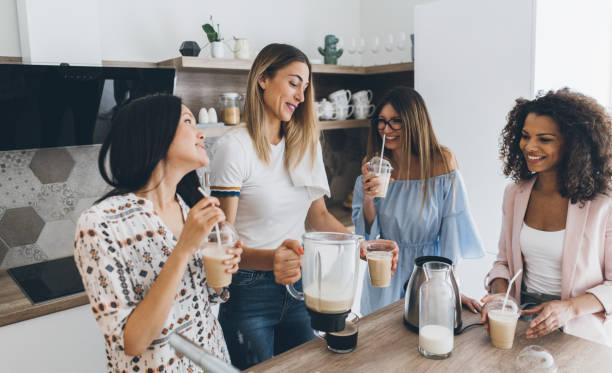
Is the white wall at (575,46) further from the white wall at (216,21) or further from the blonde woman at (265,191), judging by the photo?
the white wall at (216,21)

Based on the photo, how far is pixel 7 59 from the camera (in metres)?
2.27

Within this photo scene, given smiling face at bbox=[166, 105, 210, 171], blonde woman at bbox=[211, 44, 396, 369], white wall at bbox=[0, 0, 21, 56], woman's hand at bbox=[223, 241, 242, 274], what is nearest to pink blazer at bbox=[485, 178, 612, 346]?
blonde woman at bbox=[211, 44, 396, 369]

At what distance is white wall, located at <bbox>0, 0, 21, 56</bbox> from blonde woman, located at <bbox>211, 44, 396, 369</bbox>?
1.43 meters

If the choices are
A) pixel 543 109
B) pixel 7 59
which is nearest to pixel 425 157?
pixel 543 109

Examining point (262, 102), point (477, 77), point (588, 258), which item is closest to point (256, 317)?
point (262, 102)

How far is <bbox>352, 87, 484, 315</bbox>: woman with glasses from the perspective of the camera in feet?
6.45

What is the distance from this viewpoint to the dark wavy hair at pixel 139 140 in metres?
1.17

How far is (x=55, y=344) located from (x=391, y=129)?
1.74 meters

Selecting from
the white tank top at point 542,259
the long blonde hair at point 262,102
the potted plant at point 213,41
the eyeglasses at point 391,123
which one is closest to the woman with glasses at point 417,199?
the eyeglasses at point 391,123

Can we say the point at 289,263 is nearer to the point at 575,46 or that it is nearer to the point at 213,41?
the point at 213,41

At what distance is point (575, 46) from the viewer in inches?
101

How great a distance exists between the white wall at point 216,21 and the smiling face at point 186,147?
65.8 inches

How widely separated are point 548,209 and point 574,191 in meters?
0.13

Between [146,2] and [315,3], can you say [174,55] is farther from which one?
[315,3]
